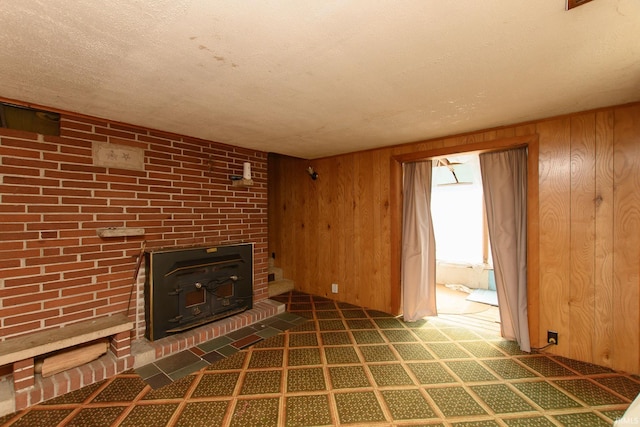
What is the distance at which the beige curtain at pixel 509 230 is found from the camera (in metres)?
2.52

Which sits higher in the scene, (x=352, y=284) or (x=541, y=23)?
(x=541, y=23)

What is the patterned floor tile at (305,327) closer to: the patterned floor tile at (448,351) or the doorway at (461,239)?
the patterned floor tile at (448,351)

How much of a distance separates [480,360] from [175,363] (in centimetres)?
257

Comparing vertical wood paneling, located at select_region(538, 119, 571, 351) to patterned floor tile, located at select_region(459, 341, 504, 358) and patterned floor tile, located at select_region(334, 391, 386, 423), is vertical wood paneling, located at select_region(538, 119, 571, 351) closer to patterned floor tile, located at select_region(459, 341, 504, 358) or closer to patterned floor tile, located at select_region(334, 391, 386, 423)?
patterned floor tile, located at select_region(459, 341, 504, 358)

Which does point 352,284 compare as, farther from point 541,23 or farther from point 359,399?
point 541,23

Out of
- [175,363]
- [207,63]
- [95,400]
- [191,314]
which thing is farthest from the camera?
[191,314]

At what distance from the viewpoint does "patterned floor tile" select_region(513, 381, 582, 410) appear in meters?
1.76

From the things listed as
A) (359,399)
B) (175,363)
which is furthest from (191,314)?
Answer: (359,399)

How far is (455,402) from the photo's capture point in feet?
5.88

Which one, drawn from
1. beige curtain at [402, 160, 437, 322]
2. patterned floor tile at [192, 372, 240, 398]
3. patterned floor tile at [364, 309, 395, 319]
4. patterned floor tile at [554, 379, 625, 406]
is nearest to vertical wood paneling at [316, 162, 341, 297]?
patterned floor tile at [364, 309, 395, 319]

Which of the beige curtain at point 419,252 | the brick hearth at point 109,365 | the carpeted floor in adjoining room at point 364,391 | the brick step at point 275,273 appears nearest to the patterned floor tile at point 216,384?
the carpeted floor in adjoining room at point 364,391

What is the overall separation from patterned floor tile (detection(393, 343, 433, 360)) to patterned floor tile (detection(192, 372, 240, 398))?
1.41 metres

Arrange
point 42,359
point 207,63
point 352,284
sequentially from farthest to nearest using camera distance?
1. point 352,284
2. point 42,359
3. point 207,63

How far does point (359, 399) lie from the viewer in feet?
5.96
